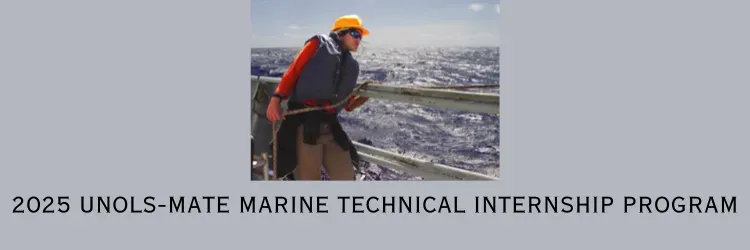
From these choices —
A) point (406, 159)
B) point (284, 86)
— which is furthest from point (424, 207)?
point (406, 159)

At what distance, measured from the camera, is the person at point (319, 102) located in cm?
316

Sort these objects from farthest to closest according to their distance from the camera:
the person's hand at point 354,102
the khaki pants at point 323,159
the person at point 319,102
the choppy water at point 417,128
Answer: the choppy water at point 417,128, the person's hand at point 354,102, the khaki pants at point 323,159, the person at point 319,102

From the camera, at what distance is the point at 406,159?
4.50 metres

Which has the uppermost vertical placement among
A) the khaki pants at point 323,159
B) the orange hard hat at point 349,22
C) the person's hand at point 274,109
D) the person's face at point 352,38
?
the orange hard hat at point 349,22

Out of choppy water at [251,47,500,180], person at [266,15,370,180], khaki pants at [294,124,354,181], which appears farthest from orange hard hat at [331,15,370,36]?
khaki pants at [294,124,354,181]

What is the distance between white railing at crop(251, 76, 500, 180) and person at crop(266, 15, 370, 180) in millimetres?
240

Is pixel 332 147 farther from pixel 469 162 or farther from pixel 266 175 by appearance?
pixel 469 162

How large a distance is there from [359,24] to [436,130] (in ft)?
13.0

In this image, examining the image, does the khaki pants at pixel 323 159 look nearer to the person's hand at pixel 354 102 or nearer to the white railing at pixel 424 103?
the person's hand at pixel 354 102

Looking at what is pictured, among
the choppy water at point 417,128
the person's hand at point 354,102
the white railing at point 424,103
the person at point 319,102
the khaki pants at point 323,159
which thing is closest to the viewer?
the person at point 319,102

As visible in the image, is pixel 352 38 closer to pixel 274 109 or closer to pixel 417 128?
pixel 274 109

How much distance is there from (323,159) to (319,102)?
488 mm

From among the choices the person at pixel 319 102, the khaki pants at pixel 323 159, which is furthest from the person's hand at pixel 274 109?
the khaki pants at pixel 323 159

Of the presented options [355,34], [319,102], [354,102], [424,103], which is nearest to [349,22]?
[355,34]
